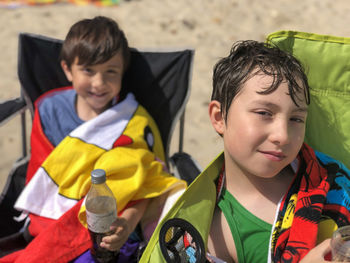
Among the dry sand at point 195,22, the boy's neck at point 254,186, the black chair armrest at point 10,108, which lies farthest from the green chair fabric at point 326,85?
the dry sand at point 195,22

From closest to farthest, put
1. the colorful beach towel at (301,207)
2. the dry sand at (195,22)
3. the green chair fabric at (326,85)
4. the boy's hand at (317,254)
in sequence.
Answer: the boy's hand at (317,254), the colorful beach towel at (301,207), the green chair fabric at (326,85), the dry sand at (195,22)

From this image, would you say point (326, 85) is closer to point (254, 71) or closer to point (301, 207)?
point (254, 71)

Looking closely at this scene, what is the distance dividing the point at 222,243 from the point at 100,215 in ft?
1.54

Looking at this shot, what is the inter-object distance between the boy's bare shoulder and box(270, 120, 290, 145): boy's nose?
38 cm

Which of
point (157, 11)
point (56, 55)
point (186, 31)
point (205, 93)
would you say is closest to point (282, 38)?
point (56, 55)

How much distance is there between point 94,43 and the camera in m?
2.13

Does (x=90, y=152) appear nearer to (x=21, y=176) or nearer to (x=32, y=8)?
(x=21, y=176)

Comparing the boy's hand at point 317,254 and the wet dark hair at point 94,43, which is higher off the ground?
the wet dark hair at point 94,43

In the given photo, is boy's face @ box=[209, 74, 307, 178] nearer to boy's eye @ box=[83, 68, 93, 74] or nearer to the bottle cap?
the bottle cap

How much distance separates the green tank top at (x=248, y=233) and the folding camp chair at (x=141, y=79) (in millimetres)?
815

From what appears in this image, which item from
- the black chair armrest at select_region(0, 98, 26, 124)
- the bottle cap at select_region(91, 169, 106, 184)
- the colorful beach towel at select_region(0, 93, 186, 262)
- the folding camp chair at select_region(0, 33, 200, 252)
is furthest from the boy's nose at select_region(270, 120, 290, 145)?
the black chair armrest at select_region(0, 98, 26, 124)

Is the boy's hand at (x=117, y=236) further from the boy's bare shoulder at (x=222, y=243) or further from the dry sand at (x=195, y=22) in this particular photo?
the dry sand at (x=195, y=22)

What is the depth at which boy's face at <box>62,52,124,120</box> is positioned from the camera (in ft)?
7.02

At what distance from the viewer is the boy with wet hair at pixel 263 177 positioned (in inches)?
56.2
